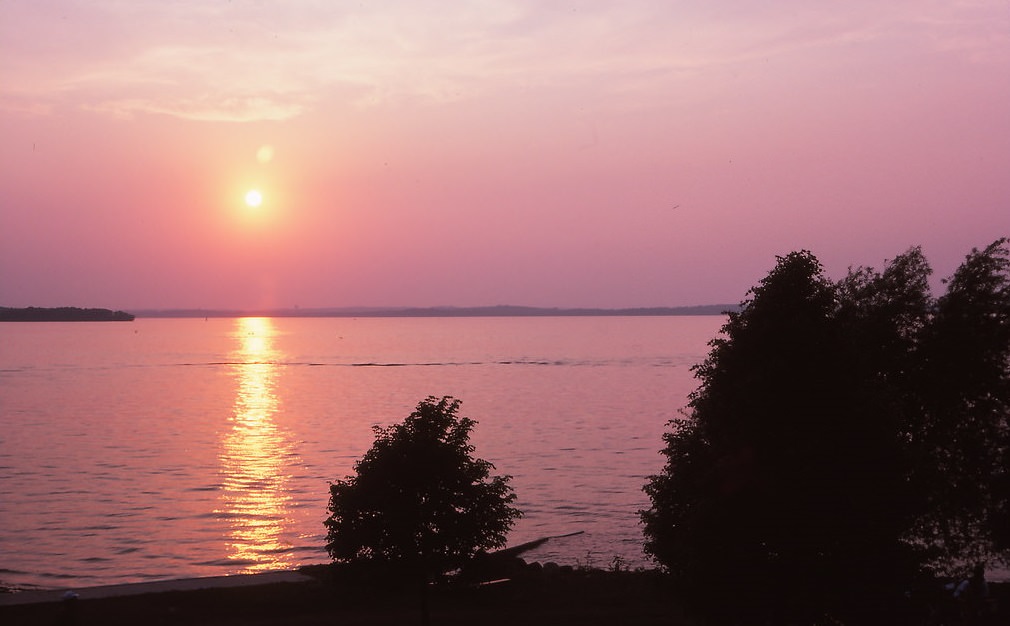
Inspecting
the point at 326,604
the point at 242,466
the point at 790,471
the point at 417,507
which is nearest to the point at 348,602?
the point at 326,604

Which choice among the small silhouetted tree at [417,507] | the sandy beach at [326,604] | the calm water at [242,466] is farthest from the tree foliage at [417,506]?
the calm water at [242,466]

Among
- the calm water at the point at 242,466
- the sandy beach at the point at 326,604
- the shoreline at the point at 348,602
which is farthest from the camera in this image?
the calm water at the point at 242,466

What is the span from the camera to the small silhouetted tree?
30.5 meters

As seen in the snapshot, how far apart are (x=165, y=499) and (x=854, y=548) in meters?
57.4

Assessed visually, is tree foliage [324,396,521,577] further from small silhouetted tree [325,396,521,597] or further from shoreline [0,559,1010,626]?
shoreline [0,559,1010,626]

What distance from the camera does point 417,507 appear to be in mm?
30703

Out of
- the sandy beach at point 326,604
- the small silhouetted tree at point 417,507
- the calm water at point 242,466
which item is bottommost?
the calm water at point 242,466

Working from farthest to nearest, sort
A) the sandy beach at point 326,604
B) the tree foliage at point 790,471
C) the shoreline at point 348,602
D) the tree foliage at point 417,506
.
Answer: the sandy beach at point 326,604 → the shoreline at point 348,602 → the tree foliage at point 417,506 → the tree foliage at point 790,471

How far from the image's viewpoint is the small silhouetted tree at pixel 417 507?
30.5 metres

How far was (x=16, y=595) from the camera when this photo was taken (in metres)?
38.1

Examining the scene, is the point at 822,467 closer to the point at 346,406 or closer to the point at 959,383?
the point at 959,383

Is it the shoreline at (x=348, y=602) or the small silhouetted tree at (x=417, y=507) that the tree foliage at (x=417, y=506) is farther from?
the shoreline at (x=348, y=602)

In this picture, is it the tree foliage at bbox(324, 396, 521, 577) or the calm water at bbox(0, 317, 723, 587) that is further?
the calm water at bbox(0, 317, 723, 587)

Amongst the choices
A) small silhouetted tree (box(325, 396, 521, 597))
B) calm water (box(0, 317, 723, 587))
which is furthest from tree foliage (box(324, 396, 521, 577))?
calm water (box(0, 317, 723, 587))
